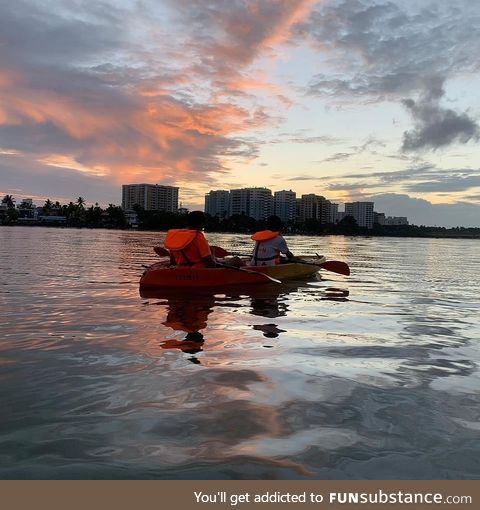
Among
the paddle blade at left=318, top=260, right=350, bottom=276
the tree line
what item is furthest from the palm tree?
the paddle blade at left=318, top=260, right=350, bottom=276

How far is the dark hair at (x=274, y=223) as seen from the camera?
45.0ft

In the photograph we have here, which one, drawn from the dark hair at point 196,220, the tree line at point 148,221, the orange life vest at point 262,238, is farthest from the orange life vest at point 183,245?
the tree line at point 148,221

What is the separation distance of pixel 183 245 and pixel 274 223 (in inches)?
126

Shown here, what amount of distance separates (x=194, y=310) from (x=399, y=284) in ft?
30.6

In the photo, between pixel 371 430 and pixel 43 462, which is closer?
pixel 43 462

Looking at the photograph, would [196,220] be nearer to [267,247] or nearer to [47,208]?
[267,247]

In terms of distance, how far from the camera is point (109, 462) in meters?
3.31

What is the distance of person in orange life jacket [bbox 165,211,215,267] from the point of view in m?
11.6

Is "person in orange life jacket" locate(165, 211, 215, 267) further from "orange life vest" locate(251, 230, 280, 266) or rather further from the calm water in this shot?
the calm water

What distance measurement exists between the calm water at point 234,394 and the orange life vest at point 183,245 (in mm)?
2485
